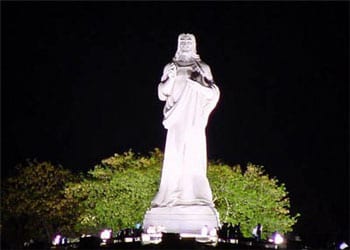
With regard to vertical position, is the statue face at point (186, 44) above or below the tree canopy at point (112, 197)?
above

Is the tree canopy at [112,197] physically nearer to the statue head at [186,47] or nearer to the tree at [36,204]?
the tree at [36,204]

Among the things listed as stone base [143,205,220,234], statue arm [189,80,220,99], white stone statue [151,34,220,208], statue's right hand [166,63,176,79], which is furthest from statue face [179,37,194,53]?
stone base [143,205,220,234]

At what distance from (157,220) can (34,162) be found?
30.1 m

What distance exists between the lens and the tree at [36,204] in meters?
43.5

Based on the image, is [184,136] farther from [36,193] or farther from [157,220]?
[36,193]

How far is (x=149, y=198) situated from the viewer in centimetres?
3884

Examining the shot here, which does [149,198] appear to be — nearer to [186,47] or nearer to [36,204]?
[36,204]

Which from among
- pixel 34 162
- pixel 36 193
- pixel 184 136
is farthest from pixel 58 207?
pixel 184 136

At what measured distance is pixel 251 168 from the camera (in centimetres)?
4306

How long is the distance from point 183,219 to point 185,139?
8.61 ft

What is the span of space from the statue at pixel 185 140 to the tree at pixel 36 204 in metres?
23.0

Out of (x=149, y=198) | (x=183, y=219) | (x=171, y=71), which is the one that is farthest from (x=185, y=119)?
(x=149, y=198)

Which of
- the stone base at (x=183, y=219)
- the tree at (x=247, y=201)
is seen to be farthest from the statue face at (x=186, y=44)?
the tree at (x=247, y=201)

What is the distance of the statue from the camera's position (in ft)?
66.9
